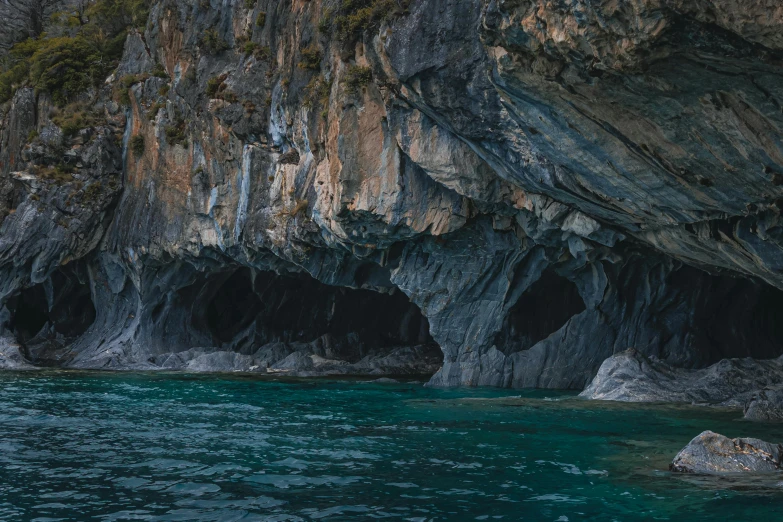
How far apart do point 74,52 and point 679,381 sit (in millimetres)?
34388

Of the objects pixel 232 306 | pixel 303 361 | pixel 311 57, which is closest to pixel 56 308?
pixel 232 306

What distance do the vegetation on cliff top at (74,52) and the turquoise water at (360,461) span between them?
2380 centimetres

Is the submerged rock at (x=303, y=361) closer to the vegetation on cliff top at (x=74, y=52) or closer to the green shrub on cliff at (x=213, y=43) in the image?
the green shrub on cliff at (x=213, y=43)

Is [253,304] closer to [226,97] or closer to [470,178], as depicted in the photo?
[226,97]

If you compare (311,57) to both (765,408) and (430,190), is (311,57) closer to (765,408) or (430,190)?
(430,190)

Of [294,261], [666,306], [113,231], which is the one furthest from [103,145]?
[666,306]

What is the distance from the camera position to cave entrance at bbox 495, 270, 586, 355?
88.9ft

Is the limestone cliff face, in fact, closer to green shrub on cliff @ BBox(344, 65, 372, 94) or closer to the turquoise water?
green shrub on cliff @ BBox(344, 65, 372, 94)

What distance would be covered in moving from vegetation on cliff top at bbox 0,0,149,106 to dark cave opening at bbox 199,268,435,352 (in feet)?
42.7

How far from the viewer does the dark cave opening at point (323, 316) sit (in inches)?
1516

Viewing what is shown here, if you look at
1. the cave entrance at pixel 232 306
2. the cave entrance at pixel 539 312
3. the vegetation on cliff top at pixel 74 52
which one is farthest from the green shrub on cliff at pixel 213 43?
the cave entrance at pixel 539 312

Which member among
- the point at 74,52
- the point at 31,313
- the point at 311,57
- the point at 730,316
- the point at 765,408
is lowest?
the point at 765,408

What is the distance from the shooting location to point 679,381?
2083cm

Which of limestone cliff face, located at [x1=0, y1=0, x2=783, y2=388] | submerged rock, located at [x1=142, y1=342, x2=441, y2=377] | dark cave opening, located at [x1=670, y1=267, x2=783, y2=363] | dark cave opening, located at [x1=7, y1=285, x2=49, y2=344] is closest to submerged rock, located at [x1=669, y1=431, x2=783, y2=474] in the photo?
limestone cliff face, located at [x1=0, y1=0, x2=783, y2=388]
